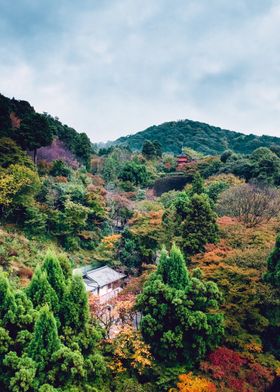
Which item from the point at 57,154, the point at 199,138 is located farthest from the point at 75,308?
the point at 199,138

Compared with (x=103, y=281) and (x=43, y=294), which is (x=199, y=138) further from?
(x=43, y=294)

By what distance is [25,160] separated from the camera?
83.4ft

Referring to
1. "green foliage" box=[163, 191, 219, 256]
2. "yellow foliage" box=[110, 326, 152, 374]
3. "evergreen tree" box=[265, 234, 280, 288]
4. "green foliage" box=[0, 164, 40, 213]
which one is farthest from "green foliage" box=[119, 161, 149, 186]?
"yellow foliage" box=[110, 326, 152, 374]

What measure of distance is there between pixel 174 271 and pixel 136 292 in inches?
188

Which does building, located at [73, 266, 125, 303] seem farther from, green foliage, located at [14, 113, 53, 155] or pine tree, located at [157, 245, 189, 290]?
green foliage, located at [14, 113, 53, 155]

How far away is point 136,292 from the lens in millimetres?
17016

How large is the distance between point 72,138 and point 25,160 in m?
19.2

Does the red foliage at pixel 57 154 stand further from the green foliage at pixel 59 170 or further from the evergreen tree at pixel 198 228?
the evergreen tree at pixel 198 228

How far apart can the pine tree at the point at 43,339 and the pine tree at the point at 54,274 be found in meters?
2.04

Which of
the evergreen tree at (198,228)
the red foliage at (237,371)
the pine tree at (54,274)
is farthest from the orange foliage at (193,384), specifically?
the evergreen tree at (198,228)

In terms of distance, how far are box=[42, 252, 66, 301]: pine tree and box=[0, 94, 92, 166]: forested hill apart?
19.3m

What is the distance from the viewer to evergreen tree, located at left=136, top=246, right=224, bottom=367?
11750mm

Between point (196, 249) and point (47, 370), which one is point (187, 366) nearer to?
point (47, 370)

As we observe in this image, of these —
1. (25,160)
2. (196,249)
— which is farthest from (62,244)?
(196,249)
